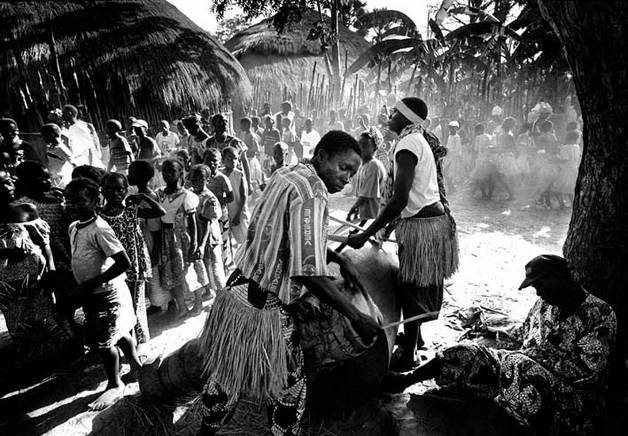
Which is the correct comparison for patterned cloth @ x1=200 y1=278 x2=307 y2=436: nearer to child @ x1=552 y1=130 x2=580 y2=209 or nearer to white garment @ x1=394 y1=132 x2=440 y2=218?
white garment @ x1=394 y1=132 x2=440 y2=218

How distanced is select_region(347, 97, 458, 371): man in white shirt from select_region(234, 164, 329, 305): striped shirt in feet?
4.21

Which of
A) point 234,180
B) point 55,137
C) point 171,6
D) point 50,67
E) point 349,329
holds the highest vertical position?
point 171,6

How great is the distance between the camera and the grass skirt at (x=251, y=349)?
188 cm

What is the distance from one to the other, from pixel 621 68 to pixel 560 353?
1.61 metres

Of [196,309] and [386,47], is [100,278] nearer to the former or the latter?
[196,309]

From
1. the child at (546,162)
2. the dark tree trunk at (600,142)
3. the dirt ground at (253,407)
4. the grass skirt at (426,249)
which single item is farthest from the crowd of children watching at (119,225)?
the child at (546,162)

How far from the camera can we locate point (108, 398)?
9.16ft

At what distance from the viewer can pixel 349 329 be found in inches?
85.1

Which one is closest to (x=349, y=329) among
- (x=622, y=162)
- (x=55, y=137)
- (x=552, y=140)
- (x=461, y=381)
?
(x=461, y=381)

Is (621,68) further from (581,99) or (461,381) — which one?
(461,381)

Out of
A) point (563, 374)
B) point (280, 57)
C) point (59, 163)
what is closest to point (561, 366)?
point (563, 374)

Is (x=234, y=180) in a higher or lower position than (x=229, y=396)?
higher

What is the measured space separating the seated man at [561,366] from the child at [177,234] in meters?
2.85

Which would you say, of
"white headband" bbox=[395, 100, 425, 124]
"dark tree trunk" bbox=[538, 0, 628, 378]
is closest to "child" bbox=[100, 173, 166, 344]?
"white headband" bbox=[395, 100, 425, 124]
